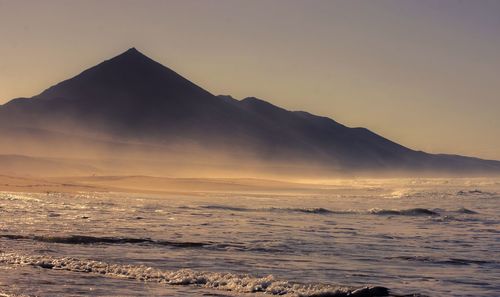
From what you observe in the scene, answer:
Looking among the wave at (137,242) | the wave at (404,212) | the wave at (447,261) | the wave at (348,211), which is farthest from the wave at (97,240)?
the wave at (404,212)

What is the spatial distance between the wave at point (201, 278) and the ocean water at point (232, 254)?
0.02 metres

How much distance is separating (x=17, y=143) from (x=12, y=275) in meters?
182

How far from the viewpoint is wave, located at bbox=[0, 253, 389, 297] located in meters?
16.8

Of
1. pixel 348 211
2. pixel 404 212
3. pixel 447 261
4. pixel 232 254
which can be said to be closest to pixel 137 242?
pixel 232 254

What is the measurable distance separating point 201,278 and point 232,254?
14.3 feet

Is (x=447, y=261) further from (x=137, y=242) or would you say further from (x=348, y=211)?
(x=348, y=211)

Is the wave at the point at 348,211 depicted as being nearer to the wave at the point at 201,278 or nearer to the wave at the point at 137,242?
the wave at the point at 137,242

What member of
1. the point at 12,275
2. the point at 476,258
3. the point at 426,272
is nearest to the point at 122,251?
the point at 12,275

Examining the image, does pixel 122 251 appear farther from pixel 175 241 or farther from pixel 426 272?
pixel 426 272

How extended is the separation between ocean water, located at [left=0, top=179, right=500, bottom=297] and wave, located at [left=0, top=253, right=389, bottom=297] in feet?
0.08

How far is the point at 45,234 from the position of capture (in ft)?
82.7

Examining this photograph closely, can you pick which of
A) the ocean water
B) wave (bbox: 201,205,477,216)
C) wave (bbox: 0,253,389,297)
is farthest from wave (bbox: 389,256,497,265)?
wave (bbox: 201,205,477,216)

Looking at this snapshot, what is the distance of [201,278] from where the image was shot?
59.0 feet

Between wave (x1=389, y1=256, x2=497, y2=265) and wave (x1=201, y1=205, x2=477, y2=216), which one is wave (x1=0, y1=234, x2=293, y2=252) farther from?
wave (x1=201, y1=205, x2=477, y2=216)
